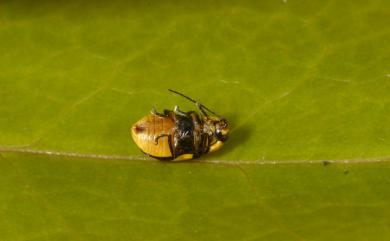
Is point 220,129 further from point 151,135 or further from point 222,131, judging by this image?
point 151,135

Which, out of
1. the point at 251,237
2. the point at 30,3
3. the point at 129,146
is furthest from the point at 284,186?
the point at 30,3

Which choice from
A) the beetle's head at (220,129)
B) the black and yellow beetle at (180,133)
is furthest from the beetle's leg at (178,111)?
the beetle's head at (220,129)

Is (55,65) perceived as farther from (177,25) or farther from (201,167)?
(201,167)

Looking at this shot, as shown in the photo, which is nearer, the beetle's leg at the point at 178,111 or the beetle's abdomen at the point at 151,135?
the beetle's abdomen at the point at 151,135

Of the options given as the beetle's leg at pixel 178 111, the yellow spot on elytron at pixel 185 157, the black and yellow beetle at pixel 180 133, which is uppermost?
the beetle's leg at pixel 178 111

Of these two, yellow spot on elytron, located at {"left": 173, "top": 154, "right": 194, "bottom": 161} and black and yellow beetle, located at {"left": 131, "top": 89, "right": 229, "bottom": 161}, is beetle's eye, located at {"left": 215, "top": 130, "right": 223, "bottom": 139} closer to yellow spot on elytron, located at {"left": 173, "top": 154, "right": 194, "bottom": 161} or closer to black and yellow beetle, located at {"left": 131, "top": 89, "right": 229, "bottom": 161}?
black and yellow beetle, located at {"left": 131, "top": 89, "right": 229, "bottom": 161}

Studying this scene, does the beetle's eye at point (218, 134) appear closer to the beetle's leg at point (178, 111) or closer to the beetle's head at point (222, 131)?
the beetle's head at point (222, 131)

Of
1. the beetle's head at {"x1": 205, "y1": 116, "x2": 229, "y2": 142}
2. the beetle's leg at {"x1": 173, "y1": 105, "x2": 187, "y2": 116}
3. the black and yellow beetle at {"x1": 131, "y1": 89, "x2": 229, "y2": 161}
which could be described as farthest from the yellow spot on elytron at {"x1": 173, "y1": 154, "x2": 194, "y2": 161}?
the beetle's leg at {"x1": 173, "y1": 105, "x2": 187, "y2": 116}
